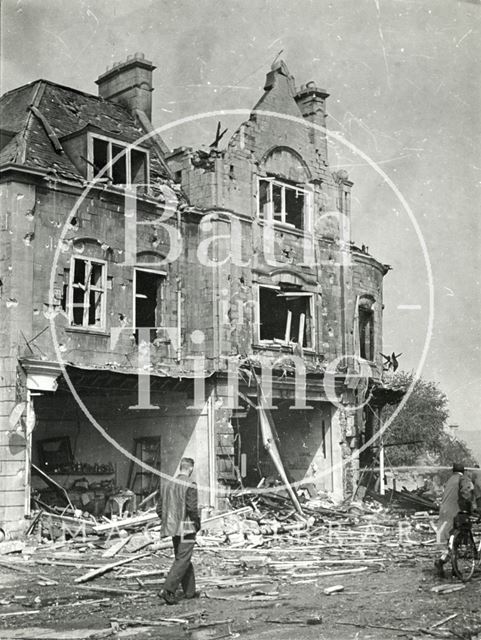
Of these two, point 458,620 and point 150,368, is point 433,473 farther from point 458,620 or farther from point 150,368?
point 458,620

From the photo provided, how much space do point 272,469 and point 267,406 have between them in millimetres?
3749

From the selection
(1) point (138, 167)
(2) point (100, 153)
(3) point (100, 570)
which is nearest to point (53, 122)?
(2) point (100, 153)

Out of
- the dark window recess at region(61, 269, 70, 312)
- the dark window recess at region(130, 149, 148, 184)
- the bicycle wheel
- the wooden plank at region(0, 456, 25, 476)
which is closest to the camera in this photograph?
the bicycle wheel

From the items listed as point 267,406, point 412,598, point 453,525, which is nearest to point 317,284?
point 267,406

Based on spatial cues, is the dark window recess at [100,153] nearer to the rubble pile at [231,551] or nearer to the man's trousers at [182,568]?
the rubble pile at [231,551]

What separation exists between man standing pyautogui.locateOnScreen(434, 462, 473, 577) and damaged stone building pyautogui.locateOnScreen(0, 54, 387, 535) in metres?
8.28

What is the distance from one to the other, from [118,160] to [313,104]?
7969 millimetres

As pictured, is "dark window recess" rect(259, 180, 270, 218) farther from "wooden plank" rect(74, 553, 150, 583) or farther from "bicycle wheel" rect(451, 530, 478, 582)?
"bicycle wheel" rect(451, 530, 478, 582)

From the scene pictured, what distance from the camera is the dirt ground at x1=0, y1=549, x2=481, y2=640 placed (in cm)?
878

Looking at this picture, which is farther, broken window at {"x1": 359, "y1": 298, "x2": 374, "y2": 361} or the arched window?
broken window at {"x1": 359, "y1": 298, "x2": 374, "y2": 361}

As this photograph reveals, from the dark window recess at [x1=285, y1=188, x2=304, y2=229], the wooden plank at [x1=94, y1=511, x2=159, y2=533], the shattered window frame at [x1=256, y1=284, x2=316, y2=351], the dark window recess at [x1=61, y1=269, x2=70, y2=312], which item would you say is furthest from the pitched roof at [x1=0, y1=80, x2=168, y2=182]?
the wooden plank at [x1=94, y1=511, x2=159, y2=533]

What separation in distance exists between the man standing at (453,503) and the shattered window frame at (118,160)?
37.7ft

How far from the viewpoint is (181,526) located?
35.2ft

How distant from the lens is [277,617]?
31.5 ft
